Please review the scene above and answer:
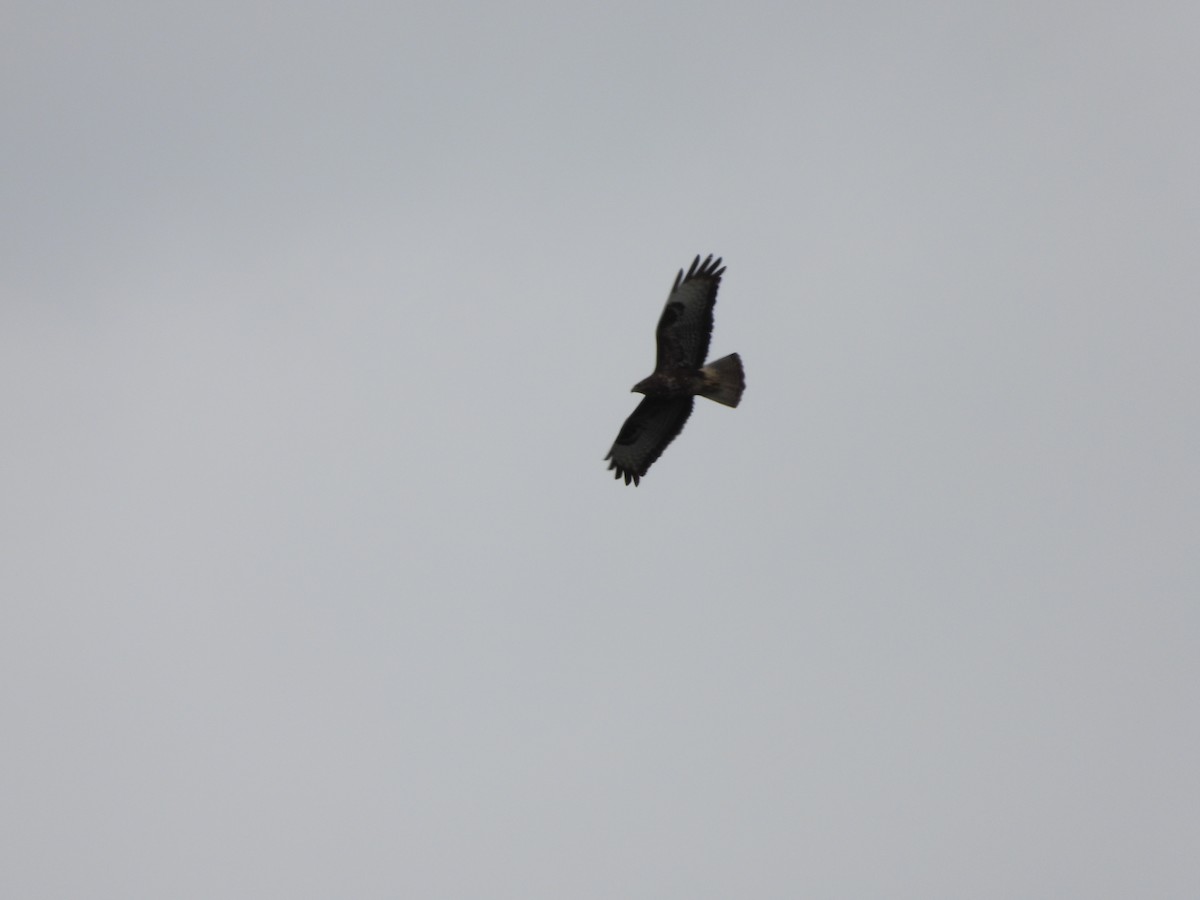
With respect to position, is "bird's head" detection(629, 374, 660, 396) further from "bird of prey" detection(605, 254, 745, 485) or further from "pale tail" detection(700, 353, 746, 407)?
"pale tail" detection(700, 353, 746, 407)

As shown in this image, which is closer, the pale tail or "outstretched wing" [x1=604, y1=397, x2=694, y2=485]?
the pale tail

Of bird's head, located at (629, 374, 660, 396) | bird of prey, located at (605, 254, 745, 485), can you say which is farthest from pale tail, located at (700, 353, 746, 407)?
bird's head, located at (629, 374, 660, 396)

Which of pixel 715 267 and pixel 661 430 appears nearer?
pixel 715 267

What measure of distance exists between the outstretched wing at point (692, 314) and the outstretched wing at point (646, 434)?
0.98 m

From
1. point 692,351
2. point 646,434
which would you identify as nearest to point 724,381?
point 692,351

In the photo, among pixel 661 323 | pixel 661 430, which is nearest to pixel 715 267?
pixel 661 323

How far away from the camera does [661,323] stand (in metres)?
20.6

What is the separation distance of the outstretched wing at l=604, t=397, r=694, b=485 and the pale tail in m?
0.78

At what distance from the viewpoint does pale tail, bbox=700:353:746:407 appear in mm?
20609

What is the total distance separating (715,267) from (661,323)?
1.03m

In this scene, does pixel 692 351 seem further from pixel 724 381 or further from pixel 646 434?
pixel 646 434

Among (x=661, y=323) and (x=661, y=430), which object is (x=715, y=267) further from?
(x=661, y=430)

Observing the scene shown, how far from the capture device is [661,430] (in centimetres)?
2197

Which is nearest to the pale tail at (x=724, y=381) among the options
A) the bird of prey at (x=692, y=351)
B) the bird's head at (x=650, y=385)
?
the bird of prey at (x=692, y=351)
